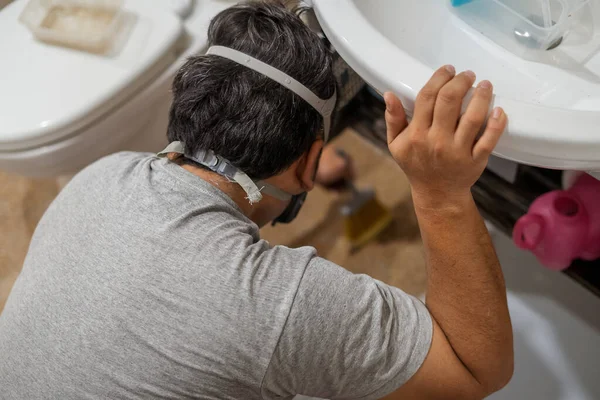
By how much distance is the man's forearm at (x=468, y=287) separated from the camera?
678 millimetres

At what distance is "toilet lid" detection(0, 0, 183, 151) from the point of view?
3.36ft

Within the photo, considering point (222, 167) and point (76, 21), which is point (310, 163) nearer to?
point (222, 167)

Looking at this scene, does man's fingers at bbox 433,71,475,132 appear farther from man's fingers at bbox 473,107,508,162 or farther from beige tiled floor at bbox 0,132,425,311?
beige tiled floor at bbox 0,132,425,311

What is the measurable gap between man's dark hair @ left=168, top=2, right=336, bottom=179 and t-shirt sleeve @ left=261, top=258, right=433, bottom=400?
184 millimetres

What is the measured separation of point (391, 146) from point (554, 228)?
0.63 meters

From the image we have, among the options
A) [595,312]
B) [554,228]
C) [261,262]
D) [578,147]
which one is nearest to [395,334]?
[261,262]

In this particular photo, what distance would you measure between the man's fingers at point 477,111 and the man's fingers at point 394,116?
0.07 meters

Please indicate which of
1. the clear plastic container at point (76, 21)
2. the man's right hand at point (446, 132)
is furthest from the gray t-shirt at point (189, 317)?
the clear plastic container at point (76, 21)

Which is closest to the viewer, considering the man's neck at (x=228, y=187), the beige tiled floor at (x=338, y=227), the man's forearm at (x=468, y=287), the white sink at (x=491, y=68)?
the white sink at (x=491, y=68)

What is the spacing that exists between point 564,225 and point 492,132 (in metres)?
0.64

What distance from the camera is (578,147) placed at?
1.79 feet

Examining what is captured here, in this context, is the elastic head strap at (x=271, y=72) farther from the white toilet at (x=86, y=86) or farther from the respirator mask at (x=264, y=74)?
the white toilet at (x=86, y=86)

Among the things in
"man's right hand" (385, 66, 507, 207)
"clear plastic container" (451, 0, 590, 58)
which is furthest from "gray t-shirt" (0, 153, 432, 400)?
"clear plastic container" (451, 0, 590, 58)

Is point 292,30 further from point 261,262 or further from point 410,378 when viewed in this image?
point 410,378
